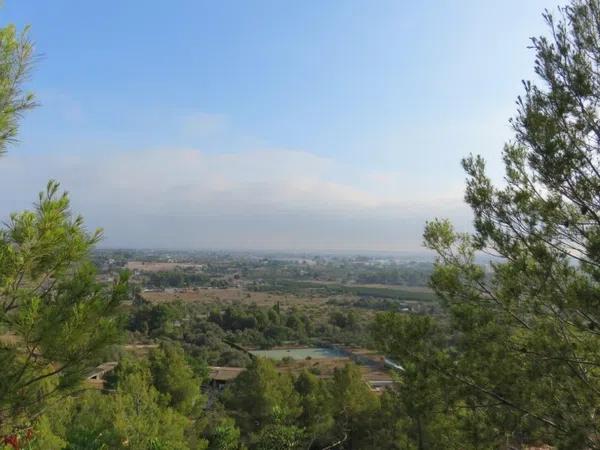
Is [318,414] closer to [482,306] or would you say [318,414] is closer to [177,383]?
[177,383]

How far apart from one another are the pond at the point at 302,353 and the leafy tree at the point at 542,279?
2331cm

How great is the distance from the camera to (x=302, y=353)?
95.2 ft

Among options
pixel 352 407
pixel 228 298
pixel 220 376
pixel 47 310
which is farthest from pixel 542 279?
pixel 228 298

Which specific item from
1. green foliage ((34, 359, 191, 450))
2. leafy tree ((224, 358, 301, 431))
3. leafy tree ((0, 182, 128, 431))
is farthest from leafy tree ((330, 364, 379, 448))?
leafy tree ((0, 182, 128, 431))

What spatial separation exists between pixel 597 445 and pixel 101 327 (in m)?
3.75

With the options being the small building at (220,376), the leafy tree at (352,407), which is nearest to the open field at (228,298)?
the small building at (220,376)

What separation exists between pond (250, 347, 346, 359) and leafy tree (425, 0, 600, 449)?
2331 cm

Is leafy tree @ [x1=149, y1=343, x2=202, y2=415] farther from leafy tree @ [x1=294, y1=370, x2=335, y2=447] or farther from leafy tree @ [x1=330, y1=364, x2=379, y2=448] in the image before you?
leafy tree @ [x1=330, y1=364, x2=379, y2=448]

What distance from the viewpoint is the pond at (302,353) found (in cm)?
2748

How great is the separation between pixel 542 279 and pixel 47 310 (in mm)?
3864

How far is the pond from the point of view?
90.2 feet

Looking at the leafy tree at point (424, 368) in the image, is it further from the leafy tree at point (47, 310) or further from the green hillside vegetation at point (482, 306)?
the leafy tree at point (47, 310)

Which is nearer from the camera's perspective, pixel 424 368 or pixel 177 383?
pixel 424 368

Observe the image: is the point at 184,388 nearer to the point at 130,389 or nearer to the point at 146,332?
the point at 130,389
